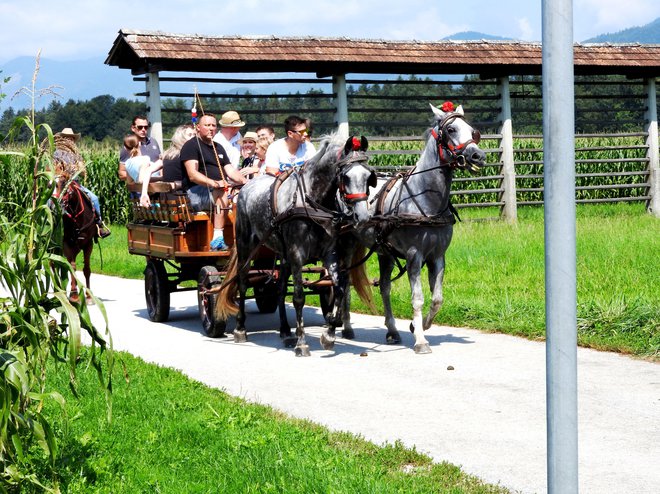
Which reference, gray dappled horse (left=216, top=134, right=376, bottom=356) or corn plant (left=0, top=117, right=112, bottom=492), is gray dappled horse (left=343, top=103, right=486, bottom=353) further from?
corn plant (left=0, top=117, right=112, bottom=492)

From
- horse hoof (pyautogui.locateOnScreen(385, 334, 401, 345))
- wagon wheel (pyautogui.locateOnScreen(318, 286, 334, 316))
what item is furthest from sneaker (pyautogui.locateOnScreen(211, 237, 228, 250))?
horse hoof (pyautogui.locateOnScreen(385, 334, 401, 345))

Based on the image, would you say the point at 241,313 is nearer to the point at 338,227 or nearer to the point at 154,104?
the point at 338,227

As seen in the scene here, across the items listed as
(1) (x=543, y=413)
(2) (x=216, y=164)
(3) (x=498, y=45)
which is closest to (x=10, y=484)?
(1) (x=543, y=413)

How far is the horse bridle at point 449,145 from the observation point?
10453 mm

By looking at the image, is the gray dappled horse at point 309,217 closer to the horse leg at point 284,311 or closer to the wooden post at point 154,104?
the horse leg at point 284,311

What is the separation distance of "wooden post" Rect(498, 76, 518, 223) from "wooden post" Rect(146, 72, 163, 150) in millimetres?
8164

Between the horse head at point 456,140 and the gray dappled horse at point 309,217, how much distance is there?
85 centimetres

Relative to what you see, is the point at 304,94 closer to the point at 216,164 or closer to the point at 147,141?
the point at 147,141

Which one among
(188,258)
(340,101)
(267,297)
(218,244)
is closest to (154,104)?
(340,101)

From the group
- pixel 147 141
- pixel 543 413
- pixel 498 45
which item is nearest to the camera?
pixel 543 413

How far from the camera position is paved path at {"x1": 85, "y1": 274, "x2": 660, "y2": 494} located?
21.1ft

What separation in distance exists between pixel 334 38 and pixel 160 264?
10485mm

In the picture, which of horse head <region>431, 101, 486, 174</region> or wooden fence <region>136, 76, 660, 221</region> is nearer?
horse head <region>431, 101, 486, 174</region>

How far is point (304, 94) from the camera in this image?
2189 cm
